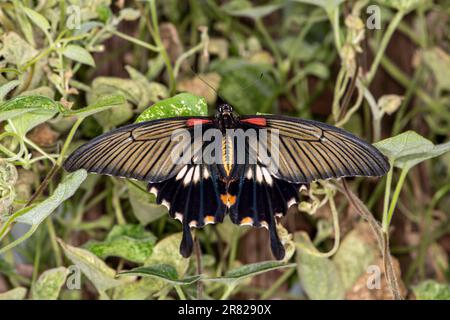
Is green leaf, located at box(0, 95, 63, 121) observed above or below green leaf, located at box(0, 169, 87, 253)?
above

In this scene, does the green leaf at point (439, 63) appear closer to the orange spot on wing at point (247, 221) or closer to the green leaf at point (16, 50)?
the orange spot on wing at point (247, 221)

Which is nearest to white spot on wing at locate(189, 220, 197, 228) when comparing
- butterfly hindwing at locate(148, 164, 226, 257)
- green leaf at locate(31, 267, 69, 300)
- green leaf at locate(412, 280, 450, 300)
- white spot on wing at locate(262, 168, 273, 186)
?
butterfly hindwing at locate(148, 164, 226, 257)

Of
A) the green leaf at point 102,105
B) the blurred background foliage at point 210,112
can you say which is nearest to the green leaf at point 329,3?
the blurred background foliage at point 210,112

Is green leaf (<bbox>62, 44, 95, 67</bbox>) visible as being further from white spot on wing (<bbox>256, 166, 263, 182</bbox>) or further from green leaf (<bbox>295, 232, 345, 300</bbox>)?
green leaf (<bbox>295, 232, 345, 300</bbox>)

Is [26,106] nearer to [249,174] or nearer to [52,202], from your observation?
[52,202]

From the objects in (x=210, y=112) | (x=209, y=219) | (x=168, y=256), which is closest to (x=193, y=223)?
(x=209, y=219)
